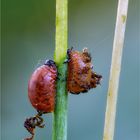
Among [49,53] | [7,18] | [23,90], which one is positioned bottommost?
[23,90]

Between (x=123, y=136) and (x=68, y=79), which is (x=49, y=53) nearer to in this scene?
(x=123, y=136)

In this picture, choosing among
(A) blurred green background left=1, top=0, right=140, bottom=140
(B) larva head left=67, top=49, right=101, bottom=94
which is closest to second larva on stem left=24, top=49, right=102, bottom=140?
(B) larva head left=67, top=49, right=101, bottom=94

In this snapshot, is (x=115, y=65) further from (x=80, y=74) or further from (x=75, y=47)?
(x=75, y=47)

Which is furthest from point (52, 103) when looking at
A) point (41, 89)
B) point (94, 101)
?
point (94, 101)

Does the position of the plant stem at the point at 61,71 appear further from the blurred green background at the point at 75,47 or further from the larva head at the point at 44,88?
the blurred green background at the point at 75,47

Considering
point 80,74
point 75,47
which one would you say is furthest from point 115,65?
point 75,47

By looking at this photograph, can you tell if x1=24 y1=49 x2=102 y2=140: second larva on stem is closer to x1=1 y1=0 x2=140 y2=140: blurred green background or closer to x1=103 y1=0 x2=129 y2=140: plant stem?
x1=103 y1=0 x2=129 y2=140: plant stem

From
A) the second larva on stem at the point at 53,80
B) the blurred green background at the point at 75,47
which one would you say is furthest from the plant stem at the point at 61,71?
the blurred green background at the point at 75,47
